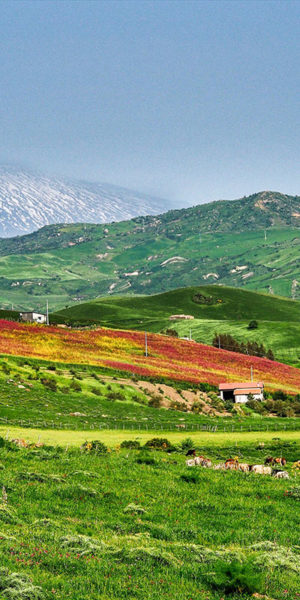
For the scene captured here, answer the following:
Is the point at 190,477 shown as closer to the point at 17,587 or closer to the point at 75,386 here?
the point at 17,587

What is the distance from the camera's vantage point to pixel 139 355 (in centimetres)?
10956

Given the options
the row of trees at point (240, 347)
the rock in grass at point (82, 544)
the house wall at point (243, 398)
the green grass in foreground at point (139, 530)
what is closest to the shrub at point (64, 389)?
the house wall at point (243, 398)

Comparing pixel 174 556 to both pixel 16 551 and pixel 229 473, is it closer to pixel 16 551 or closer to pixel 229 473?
pixel 16 551

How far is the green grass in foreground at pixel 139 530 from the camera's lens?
14148mm

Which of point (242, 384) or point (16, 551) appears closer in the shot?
point (16, 551)

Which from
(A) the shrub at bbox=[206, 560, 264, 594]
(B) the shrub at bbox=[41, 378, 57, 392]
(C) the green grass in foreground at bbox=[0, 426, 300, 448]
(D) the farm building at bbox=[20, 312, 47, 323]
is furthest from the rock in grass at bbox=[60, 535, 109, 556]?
(D) the farm building at bbox=[20, 312, 47, 323]

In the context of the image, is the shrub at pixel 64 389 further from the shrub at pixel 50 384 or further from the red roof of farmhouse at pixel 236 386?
the red roof of farmhouse at pixel 236 386

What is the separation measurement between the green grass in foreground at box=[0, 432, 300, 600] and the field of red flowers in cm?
6230

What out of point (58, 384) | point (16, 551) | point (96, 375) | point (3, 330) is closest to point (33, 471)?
point (16, 551)

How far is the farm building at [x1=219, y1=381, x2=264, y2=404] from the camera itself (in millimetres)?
90125

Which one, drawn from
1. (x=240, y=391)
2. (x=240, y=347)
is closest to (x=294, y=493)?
(x=240, y=391)

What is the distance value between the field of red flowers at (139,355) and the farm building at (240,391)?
2.88 meters

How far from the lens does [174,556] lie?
16625 millimetres

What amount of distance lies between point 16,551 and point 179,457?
75.3 feet
